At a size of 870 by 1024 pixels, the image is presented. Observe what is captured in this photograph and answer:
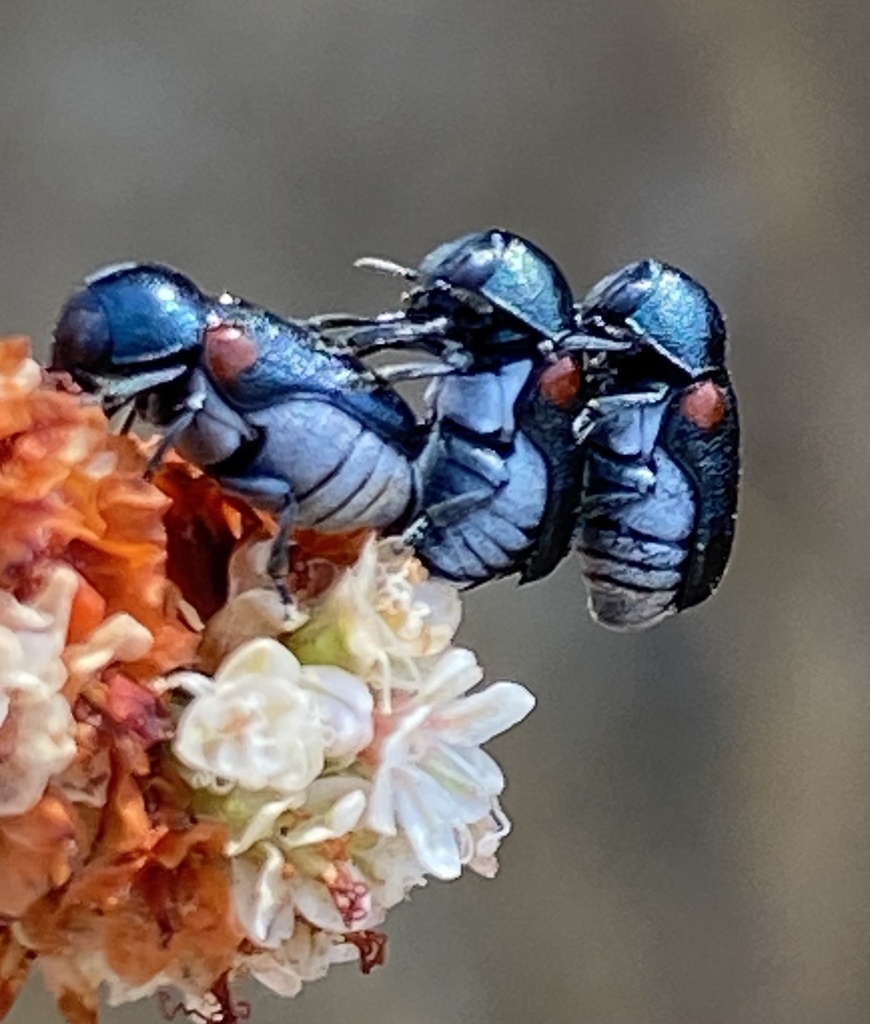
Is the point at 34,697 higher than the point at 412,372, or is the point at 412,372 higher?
the point at 412,372

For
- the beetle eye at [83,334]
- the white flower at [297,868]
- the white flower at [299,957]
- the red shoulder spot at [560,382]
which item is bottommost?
the white flower at [299,957]

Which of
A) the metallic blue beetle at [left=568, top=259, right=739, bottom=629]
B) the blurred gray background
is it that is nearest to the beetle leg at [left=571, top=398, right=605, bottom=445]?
the metallic blue beetle at [left=568, top=259, right=739, bottom=629]

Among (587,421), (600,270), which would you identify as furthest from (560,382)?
(600,270)

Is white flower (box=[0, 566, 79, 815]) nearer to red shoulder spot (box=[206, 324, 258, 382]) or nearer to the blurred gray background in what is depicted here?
red shoulder spot (box=[206, 324, 258, 382])

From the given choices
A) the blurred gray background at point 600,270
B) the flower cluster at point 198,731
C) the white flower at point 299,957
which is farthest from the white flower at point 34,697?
the blurred gray background at point 600,270

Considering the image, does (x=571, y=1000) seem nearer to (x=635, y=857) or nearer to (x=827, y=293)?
(x=635, y=857)

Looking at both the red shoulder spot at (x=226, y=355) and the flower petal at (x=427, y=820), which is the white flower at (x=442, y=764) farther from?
the red shoulder spot at (x=226, y=355)

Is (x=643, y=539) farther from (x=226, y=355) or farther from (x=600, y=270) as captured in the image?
(x=600, y=270)
